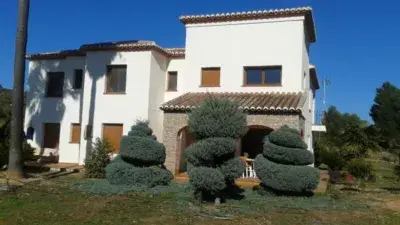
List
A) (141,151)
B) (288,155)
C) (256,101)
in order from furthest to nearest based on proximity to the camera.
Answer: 1. (256,101)
2. (141,151)
3. (288,155)

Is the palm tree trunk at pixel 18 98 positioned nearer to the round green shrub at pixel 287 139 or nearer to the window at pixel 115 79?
the window at pixel 115 79

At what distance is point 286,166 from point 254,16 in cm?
1002

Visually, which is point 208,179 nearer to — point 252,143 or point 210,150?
point 210,150

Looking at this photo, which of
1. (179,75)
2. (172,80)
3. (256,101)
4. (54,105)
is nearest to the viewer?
(256,101)

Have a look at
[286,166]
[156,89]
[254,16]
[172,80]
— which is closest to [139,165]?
[286,166]

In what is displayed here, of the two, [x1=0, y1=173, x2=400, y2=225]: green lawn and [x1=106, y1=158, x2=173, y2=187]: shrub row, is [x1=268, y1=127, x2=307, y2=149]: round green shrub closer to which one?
[x1=0, y1=173, x2=400, y2=225]: green lawn

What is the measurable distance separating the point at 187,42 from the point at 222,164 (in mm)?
11584

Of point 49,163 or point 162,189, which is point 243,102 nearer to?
point 162,189

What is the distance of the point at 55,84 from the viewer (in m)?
24.3

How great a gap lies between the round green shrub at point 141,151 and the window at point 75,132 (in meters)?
8.87

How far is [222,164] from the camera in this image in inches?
476

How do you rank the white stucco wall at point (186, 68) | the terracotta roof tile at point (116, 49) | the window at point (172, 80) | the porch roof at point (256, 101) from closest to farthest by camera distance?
the porch roof at point (256, 101)
the white stucco wall at point (186, 68)
the terracotta roof tile at point (116, 49)
the window at point (172, 80)

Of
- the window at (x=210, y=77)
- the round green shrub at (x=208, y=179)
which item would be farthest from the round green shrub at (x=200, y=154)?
the window at (x=210, y=77)

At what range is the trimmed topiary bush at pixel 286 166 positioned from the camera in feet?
44.0
